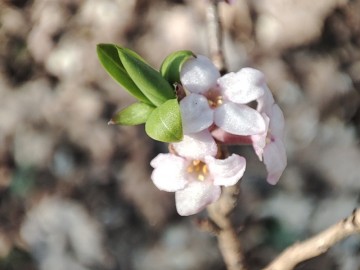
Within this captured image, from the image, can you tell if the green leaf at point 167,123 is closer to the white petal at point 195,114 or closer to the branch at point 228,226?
the white petal at point 195,114

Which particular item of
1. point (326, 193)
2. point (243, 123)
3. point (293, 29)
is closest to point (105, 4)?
point (293, 29)

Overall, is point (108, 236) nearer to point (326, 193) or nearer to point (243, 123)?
point (326, 193)

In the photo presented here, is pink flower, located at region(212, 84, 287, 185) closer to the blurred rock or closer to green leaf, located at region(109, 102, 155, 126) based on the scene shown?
green leaf, located at region(109, 102, 155, 126)

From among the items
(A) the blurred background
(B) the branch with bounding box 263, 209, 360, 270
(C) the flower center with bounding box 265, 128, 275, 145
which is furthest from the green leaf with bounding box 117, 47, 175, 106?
(A) the blurred background

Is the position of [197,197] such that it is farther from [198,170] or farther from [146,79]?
[146,79]

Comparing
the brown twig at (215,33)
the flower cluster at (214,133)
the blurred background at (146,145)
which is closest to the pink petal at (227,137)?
the flower cluster at (214,133)

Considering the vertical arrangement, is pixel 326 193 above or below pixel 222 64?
below
